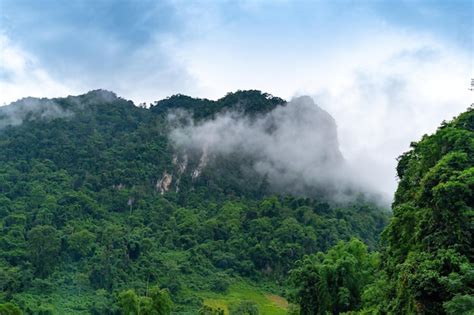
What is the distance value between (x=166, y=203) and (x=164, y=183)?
841cm

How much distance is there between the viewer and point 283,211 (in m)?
81.4

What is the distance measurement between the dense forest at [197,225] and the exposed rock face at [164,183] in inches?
11.0

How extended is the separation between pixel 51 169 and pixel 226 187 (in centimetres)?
2861

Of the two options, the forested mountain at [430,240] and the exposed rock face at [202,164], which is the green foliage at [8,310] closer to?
the forested mountain at [430,240]

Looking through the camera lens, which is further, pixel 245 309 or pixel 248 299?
pixel 248 299

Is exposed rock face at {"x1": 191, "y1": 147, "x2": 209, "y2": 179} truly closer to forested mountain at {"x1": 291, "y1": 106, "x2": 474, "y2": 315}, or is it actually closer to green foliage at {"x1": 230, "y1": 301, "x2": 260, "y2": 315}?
green foliage at {"x1": 230, "y1": 301, "x2": 260, "y2": 315}

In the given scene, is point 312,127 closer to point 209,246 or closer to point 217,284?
point 209,246

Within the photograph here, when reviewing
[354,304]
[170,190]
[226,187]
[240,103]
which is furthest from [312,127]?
[354,304]

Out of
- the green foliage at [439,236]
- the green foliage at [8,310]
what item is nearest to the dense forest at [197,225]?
the green foliage at [439,236]

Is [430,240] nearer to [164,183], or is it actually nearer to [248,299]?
[248,299]

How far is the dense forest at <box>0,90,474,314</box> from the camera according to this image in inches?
862

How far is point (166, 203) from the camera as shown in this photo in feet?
278

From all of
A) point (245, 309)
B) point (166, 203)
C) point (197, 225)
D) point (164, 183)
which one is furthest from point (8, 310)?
point (164, 183)

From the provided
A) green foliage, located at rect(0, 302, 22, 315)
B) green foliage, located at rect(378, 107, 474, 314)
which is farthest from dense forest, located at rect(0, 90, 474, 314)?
green foliage, located at rect(0, 302, 22, 315)
